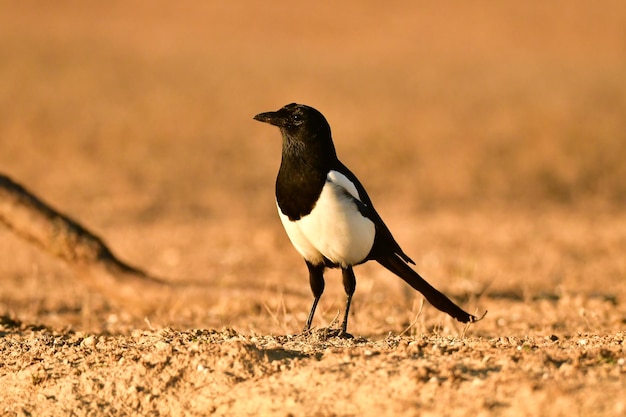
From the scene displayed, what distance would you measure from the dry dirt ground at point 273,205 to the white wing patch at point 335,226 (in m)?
0.45

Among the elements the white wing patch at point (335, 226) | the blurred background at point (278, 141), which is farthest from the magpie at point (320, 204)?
the blurred background at point (278, 141)

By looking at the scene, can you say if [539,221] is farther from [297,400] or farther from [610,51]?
[610,51]

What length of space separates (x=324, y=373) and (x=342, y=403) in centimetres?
23

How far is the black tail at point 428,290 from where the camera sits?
19.2 feet

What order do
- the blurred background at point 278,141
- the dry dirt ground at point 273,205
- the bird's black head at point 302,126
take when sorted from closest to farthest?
the dry dirt ground at point 273,205, the bird's black head at point 302,126, the blurred background at point 278,141

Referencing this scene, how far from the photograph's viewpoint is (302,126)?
18.3 ft

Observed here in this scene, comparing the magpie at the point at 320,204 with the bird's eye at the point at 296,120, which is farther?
the bird's eye at the point at 296,120

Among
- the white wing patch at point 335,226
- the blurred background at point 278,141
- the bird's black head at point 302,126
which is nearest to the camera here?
the white wing patch at point 335,226

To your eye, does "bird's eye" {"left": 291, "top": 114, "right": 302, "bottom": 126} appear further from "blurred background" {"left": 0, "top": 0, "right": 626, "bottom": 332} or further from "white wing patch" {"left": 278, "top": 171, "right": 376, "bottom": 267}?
"blurred background" {"left": 0, "top": 0, "right": 626, "bottom": 332}

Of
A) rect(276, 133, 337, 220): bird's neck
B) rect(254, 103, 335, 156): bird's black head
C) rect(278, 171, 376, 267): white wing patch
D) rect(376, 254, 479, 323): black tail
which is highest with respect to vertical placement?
rect(254, 103, 335, 156): bird's black head

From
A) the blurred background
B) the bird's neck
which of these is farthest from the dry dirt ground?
the bird's neck

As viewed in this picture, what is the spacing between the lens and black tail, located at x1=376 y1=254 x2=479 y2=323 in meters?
5.84

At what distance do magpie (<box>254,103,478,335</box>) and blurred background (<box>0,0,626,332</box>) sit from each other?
3.97 ft

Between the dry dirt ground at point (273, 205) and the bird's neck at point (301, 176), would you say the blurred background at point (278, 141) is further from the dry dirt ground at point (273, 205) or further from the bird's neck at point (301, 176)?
the bird's neck at point (301, 176)
